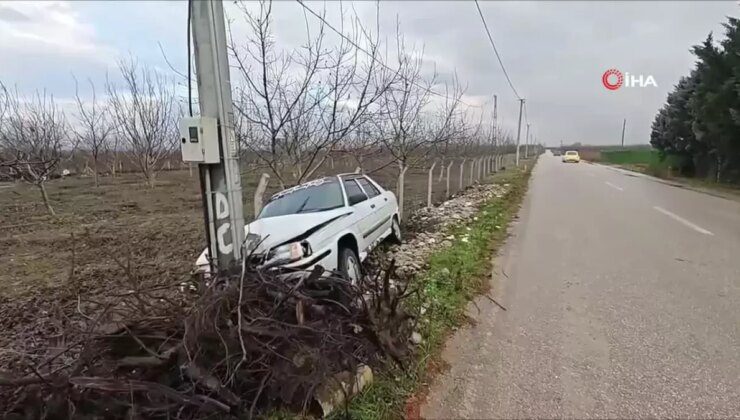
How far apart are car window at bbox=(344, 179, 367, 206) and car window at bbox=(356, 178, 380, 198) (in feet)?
0.92

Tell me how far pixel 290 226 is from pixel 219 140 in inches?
78.8

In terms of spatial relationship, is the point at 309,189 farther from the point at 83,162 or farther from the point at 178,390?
the point at 83,162

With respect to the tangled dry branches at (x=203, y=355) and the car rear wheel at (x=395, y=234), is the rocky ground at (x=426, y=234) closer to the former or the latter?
the car rear wheel at (x=395, y=234)

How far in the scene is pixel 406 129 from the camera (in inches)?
451

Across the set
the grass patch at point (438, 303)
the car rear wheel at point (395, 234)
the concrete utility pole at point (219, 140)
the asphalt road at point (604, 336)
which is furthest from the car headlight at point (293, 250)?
the car rear wheel at point (395, 234)

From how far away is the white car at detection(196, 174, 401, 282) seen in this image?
449 cm

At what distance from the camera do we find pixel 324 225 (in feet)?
16.6

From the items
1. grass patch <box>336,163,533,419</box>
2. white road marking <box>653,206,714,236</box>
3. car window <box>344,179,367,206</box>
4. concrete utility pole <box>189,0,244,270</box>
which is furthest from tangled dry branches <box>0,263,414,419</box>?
white road marking <box>653,206,714,236</box>

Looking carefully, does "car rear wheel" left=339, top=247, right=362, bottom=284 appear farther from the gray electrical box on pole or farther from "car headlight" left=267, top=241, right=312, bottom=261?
the gray electrical box on pole

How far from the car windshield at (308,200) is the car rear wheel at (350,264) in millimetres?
664

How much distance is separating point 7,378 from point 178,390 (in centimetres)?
77

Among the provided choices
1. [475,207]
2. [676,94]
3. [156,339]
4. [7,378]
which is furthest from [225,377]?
[676,94]

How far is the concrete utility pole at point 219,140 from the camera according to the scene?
9.90 feet

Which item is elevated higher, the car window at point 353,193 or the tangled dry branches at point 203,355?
the car window at point 353,193
